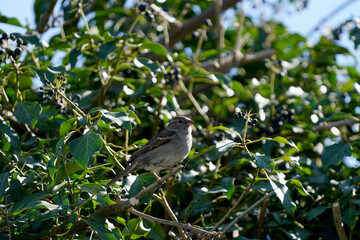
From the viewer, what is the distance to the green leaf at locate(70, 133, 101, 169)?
11.4 feet

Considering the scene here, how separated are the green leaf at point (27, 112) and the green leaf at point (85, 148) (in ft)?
3.17

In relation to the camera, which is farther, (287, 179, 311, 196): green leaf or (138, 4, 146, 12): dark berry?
(138, 4, 146, 12): dark berry

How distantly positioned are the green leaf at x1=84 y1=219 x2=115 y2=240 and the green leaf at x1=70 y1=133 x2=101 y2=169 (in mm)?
401

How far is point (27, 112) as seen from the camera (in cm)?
438

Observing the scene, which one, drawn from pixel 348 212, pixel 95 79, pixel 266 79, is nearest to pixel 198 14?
pixel 266 79

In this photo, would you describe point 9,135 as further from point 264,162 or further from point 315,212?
point 315,212

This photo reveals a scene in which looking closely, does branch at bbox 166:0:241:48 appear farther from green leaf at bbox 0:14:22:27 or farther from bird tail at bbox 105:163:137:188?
bird tail at bbox 105:163:137:188

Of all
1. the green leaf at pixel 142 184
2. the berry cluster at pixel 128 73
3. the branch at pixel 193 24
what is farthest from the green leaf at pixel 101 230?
the branch at pixel 193 24

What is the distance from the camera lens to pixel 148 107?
17.2ft

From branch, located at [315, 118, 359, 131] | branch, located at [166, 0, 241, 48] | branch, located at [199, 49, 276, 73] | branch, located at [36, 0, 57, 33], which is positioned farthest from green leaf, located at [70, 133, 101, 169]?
branch, located at [166, 0, 241, 48]

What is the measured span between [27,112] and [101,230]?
1362mm

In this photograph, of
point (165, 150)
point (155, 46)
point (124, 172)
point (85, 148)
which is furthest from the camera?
point (155, 46)

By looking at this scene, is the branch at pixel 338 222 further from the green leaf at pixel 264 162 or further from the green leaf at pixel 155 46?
the green leaf at pixel 155 46

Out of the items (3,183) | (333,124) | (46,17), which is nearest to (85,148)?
(3,183)
